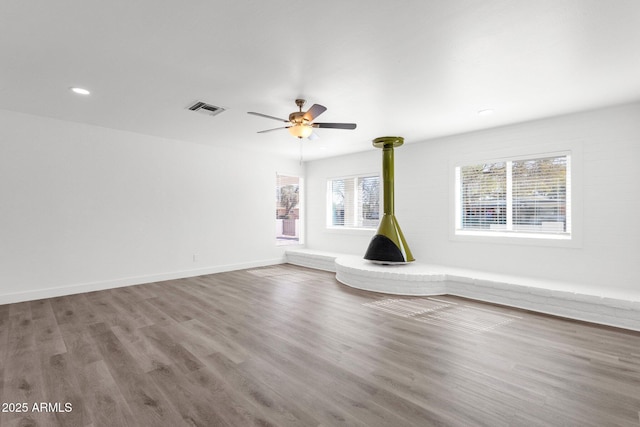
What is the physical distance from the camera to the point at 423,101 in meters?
3.63

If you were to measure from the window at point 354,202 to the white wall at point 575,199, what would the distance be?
0.74m

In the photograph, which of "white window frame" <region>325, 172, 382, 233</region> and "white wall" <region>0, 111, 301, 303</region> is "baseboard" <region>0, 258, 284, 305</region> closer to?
"white wall" <region>0, 111, 301, 303</region>

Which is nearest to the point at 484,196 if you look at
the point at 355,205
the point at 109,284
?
the point at 355,205

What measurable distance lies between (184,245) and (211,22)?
174 inches

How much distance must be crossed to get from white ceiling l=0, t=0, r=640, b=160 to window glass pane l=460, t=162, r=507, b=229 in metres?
0.95

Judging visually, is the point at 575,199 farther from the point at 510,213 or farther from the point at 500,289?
the point at 500,289

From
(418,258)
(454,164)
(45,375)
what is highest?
(454,164)

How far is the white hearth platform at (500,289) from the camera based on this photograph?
3270 mm

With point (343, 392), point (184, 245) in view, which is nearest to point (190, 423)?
point (343, 392)

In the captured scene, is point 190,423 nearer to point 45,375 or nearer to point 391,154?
point 45,375

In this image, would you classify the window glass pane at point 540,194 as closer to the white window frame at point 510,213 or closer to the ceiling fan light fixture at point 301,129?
the white window frame at point 510,213

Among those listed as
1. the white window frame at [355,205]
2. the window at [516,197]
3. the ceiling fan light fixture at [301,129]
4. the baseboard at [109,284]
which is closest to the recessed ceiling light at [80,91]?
the ceiling fan light fixture at [301,129]

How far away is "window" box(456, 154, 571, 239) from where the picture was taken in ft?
13.9

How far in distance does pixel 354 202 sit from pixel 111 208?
4663 millimetres
